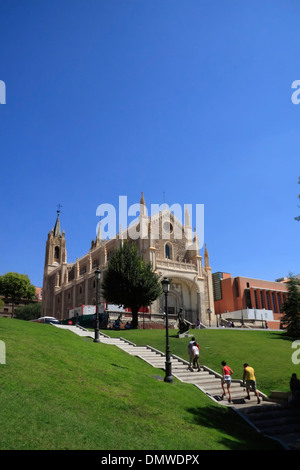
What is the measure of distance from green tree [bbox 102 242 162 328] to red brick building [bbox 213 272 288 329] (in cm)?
2168

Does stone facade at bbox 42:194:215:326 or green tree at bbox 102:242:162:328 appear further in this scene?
stone facade at bbox 42:194:215:326

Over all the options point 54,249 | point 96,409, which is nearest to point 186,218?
point 54,249

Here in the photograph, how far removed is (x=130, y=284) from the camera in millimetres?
32312

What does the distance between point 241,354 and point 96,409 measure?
42.2 feet

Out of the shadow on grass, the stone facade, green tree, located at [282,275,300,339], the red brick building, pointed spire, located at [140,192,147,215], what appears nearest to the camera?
the shadow on grass

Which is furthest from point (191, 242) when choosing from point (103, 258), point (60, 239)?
point (60, 239)

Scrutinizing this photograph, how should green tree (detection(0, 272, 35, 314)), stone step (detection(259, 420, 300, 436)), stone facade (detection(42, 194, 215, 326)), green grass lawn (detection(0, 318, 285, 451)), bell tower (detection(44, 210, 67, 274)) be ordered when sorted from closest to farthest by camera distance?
green grass lawn (detection(0, 318, 285, 451)) < stone step (detection(259, 420, 300, 436)) < stone facade (detection(42, 194, 215, 326)) < green tree (detection(0, 272, 35, 314)) < bell tower (detection(44, 210, 67, 274))

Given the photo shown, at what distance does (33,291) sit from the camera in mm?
76938

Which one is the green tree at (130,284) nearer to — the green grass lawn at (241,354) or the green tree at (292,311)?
the green grass lawn at (241,354)

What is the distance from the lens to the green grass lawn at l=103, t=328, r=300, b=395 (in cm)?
1534

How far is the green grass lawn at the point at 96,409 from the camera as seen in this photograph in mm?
6738

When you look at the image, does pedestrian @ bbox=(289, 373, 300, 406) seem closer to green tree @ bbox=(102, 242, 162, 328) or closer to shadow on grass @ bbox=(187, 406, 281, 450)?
shadow on grass @ bbox=(187, 406, 281, 450)

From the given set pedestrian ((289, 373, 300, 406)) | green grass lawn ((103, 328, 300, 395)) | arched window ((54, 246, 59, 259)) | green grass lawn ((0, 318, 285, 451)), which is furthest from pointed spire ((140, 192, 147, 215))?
pedestrian ((289, 373, 300, 406))

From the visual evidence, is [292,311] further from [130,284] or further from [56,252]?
[56,252]
